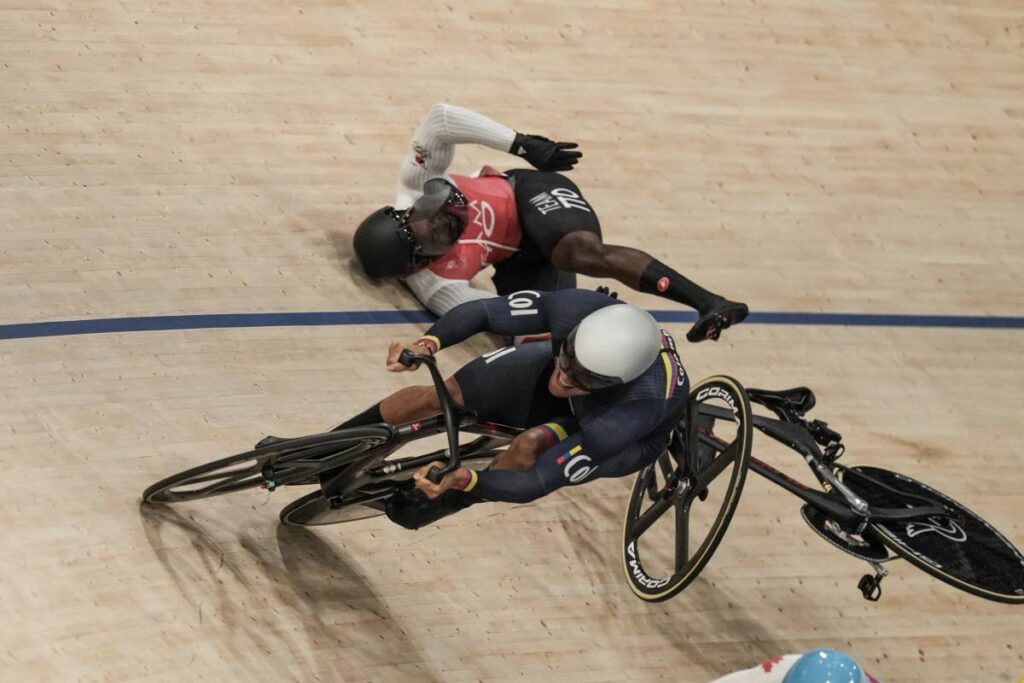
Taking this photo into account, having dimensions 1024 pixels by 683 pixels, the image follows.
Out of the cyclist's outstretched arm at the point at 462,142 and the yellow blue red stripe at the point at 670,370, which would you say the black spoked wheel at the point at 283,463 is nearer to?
the yellow blue red stripe at the point at 670,370

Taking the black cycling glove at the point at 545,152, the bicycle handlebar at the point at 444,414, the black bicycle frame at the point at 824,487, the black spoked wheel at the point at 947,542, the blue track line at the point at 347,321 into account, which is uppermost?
the black cycling glove at the point at 545,152

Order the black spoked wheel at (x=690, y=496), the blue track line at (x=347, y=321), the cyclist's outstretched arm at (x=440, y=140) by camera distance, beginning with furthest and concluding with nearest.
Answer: the cyclist's outstretched arm at (x=440, y=140), the blue track line at (x=347, y=321), the black spoked wheel at (x=690, y=496)

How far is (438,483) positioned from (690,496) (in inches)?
34.5

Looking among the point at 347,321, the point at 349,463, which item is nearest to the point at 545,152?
the point at 347,321

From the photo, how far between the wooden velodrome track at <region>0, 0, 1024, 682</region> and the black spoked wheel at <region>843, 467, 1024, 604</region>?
0.85 m

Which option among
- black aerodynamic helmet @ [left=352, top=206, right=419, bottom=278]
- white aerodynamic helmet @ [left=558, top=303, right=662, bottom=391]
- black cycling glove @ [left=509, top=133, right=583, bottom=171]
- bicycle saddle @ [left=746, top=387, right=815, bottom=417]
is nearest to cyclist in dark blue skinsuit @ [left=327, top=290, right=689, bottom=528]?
white aerodynamic helmet @ [left=558, top=303, right=662, bottom=391]

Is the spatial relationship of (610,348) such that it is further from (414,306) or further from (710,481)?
(414,306)

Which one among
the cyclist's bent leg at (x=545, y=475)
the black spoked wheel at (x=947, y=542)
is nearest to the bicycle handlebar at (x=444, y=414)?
the cyclist's bent leg at (x=545, y=475)

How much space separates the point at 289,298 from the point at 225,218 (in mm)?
449

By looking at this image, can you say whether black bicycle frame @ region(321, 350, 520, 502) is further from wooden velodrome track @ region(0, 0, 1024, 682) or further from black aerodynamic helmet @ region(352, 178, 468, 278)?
black aerodynamic helmet @ region(352, 178, 468, 278)

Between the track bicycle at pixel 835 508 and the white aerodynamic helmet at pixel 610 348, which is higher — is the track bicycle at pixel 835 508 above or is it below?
below

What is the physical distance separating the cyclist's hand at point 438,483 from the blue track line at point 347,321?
161 cm

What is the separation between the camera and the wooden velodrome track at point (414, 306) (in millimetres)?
3598

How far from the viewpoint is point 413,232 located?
4.25 m
